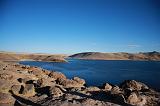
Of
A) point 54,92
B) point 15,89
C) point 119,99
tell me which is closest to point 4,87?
point 15,89

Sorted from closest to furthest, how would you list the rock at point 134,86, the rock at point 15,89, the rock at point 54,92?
the rock at point 54,92 < the rock at point 15,89 < the rock at point 134,86

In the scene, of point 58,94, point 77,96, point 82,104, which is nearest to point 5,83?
point 58,94

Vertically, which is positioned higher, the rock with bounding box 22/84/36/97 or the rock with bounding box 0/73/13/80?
the rock with bounding box 0/73/13/80

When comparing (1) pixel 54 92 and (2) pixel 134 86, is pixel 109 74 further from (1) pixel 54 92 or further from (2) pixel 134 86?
(1) pixel 54 92

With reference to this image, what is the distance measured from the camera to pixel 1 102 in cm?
1936

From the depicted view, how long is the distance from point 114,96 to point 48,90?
19.2 feet

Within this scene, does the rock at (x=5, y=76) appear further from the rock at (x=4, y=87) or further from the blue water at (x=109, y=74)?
the blue water at (x=109, y=74)

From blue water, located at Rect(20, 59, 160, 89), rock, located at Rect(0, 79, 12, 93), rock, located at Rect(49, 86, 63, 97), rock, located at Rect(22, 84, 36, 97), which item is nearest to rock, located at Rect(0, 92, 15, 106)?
rock, located at Rect(22, 84, 36, 97)

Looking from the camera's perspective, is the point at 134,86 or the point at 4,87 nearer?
the point at 4,87

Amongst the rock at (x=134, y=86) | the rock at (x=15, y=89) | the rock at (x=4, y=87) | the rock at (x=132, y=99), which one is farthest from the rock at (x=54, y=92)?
the rock at (x=134, y=86)

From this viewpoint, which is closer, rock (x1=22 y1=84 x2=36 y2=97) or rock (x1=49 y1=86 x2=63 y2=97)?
rock (x1=49 y1=86 x2=63 y2=97)

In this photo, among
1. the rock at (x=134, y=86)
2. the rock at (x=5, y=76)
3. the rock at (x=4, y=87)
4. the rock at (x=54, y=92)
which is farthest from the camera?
the rock at (x=5, y=76)

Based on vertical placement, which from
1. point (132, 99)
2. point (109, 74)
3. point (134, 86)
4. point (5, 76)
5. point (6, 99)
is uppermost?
point (5, 76)

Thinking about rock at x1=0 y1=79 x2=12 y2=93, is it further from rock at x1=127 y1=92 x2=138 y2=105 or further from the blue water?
the blue water
